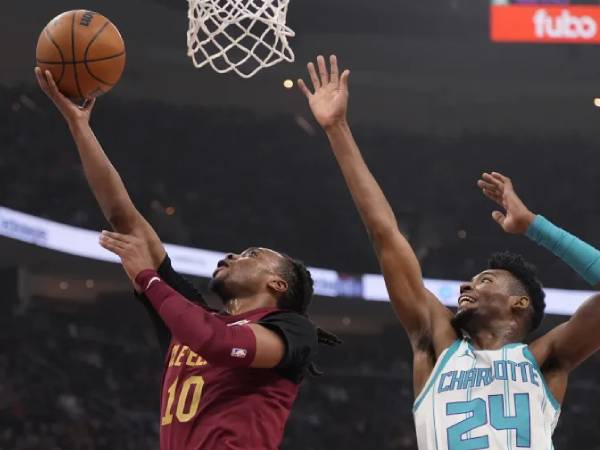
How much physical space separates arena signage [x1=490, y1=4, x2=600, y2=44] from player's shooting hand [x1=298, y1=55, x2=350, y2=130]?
9407 mm

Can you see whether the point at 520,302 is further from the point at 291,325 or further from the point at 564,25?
the point at 564,25

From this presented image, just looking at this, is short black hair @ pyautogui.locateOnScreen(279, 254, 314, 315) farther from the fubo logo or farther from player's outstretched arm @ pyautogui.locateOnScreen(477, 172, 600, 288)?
A: the fubo logo

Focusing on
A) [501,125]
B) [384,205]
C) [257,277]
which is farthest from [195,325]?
[501,125]

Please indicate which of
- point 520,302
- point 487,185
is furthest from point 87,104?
point 520,302

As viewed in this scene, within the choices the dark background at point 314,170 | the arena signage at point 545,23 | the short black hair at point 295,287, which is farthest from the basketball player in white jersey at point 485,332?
the dark background at point 314,170

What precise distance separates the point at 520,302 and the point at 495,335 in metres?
0.15

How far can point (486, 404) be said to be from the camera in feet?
10.8

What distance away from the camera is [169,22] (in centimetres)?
1550

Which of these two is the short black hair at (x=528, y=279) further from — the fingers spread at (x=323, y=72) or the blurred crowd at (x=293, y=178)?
the blurred crowd at (x=293, y=178)

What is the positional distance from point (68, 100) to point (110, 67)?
210mm

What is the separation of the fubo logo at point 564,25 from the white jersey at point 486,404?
996 cm

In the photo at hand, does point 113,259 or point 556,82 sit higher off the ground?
point 556,82

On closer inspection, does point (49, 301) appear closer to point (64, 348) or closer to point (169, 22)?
point (64, 348)

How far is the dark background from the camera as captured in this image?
13961mm
